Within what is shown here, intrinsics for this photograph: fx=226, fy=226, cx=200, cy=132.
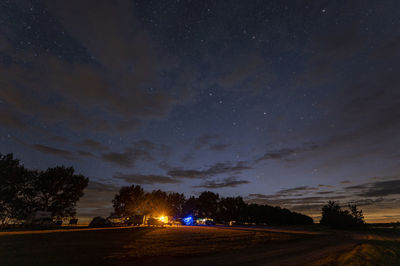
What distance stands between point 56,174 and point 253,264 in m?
74.8

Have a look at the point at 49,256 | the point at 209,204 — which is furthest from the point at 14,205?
the point at 209,204

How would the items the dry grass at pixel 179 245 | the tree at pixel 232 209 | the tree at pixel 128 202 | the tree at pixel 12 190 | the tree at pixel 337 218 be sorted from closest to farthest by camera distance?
the dry grass at pixel 179 245 < the tree at pixel 12 190 < the tree at pixel 337 218 < the tree at pixel 128 202 < the tree at pixel 232 209

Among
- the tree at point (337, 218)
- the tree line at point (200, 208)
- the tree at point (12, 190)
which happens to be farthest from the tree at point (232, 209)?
the tree at point (12, 190)

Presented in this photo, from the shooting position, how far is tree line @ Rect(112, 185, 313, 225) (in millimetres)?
118188

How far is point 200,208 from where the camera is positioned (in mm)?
154750

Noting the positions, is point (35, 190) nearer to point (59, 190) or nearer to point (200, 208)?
point (59, 190)

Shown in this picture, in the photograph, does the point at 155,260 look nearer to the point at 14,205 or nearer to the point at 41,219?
the point at 41,219

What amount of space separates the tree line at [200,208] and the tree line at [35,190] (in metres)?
42.3

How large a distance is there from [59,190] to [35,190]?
612 centimetres

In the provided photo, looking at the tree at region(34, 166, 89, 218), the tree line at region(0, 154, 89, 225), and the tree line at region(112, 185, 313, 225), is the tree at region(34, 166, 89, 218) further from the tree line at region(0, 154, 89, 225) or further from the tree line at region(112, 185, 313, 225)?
the tree line at region(112, 185, 313, 225)

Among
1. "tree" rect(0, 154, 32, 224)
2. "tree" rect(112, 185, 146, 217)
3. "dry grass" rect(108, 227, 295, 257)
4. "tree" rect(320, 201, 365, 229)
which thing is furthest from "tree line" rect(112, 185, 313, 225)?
"dry grass" rect(108, 227, 295, 257)

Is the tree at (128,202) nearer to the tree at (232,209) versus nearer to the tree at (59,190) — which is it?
the tree at (59,190)

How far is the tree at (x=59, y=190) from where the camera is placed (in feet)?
220

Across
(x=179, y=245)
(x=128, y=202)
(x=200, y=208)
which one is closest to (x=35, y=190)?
(x=128, y=202)
